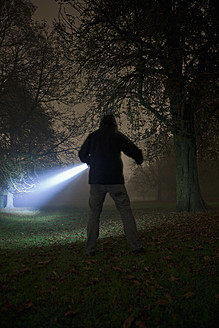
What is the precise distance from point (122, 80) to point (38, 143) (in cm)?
955

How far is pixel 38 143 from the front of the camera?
20.0 meters

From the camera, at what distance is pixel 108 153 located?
196 inches

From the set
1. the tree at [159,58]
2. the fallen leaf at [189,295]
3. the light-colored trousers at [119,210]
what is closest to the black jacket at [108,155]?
the light-colored trousers at [119,210]

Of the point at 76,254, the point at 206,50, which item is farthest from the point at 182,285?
the point at 206,50

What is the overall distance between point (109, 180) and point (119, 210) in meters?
0.64

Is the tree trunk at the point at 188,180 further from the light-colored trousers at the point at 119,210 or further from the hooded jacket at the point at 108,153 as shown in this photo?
the light-colored trousers at the point at 119,210

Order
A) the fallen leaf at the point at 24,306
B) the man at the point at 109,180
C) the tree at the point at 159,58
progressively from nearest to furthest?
the fallen leaf at the point at 24,306, the man at the point at 109,180, the tree at the point at 159,58

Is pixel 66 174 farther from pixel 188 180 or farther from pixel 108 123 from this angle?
pixel 108 123

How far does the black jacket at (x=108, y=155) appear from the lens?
16.0 feet

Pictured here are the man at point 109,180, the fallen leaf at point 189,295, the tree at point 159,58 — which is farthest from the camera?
the tree at point 159,58

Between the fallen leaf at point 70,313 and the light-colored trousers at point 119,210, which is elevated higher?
the light-colored trousers at point 119,210

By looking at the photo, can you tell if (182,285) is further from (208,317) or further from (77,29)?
(77,29)

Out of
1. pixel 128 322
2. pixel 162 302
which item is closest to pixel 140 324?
pixel 128 322

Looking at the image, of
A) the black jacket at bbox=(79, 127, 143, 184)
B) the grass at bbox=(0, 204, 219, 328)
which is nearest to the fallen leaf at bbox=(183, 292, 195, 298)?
the grass at bbox=(0, 204, 219, 328)
